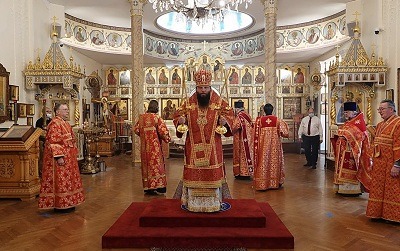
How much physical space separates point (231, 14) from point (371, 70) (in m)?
8.34

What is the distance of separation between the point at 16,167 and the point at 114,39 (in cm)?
895

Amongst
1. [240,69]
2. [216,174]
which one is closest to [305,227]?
[216,174]

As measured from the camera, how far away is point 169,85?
17.5 m

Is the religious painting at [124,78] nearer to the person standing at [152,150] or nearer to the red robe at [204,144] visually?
the person standing at [152,150]

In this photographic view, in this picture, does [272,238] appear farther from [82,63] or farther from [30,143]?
[82,63]

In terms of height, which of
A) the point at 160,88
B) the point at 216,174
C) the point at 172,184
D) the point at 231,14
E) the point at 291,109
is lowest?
the point at 172,184

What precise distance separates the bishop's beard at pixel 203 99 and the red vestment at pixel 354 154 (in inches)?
131

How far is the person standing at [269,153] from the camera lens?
755 cm

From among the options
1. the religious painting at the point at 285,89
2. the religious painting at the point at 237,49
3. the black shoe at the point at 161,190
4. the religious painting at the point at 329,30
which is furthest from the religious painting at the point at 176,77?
the black shoe at the point at 161,190

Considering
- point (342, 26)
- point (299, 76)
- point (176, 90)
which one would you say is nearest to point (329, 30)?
point (342, 26)

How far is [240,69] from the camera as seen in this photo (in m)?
17.6

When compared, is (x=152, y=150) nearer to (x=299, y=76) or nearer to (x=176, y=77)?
(x=176, y=77)

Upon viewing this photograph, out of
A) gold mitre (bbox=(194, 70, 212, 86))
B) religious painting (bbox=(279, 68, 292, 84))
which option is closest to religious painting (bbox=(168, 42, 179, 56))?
religious painting (bbox=(279, 68, 292, 84))

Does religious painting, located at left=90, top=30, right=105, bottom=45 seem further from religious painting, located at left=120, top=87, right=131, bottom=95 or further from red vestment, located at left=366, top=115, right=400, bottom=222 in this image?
red vestment, located at left=366, top=115, right=400, bottom=222
